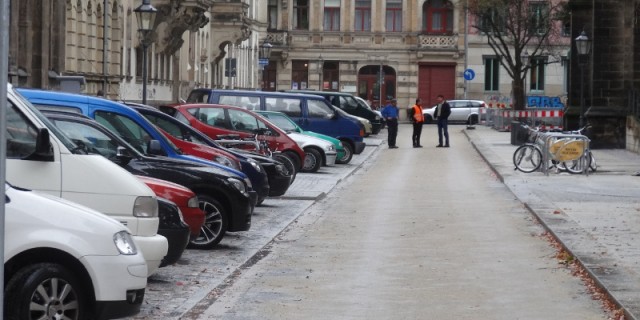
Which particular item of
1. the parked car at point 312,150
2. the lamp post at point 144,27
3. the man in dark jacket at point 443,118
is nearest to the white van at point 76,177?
the lamp post at point 144,27

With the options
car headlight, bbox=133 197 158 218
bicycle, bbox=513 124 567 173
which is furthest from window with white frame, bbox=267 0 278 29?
car headlight, bbox=133 197 158 218

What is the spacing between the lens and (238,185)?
18.2 metres

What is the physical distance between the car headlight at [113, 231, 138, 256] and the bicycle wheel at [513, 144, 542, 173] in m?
24.8

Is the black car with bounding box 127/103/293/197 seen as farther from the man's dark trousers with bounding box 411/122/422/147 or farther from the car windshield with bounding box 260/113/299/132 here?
the man's dark trousers with bounding box 411/122/422/147

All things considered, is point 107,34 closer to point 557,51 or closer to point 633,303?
point 633,303

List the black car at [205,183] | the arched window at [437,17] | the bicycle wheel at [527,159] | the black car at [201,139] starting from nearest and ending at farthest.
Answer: the black car at [205,183] → the black car at [201,139] → the bicycle wheel at [527,159] → the arched window at [437,17]

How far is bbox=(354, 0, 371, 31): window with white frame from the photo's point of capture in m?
93.1

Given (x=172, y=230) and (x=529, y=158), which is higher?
(x=529, y=158)

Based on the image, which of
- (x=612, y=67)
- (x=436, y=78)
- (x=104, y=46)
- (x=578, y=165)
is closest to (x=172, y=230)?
(x=578, y=165)

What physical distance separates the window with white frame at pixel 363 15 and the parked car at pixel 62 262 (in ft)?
272

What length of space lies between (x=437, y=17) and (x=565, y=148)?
59.4 m

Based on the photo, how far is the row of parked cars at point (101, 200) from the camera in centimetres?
1046

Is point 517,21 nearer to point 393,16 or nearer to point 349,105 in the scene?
point 349,105

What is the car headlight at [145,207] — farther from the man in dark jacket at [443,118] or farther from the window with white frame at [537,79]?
the window with white frame at [537,79]
